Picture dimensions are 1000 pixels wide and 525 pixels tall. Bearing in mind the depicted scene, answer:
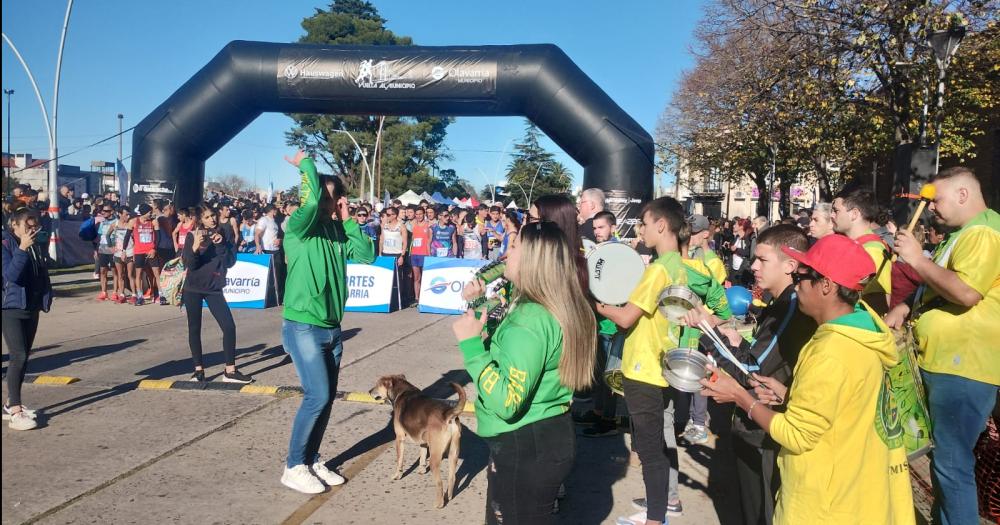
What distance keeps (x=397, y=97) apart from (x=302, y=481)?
11.8m

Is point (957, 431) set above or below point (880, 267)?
below

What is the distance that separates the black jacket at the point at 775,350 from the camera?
9.98 feet

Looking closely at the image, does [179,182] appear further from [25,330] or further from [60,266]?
[25,330]

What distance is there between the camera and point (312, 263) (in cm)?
437

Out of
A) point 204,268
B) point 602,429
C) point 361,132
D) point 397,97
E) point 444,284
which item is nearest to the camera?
point 602,429

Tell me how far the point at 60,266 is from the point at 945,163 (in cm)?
2873

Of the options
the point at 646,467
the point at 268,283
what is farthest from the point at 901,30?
the point at 268,283

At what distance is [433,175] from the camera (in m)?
56.1

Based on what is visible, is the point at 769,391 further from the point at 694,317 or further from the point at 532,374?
the point at 532,374

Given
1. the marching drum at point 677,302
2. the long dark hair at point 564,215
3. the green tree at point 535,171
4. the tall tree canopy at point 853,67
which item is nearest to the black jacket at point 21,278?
the long dark hair at point 564,215

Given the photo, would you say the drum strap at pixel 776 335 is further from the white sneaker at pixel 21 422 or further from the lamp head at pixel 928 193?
the white sneaker at pixel 21 422

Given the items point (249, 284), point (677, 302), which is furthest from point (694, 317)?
point (249, 284)

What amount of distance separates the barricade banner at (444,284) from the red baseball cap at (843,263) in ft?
33.4

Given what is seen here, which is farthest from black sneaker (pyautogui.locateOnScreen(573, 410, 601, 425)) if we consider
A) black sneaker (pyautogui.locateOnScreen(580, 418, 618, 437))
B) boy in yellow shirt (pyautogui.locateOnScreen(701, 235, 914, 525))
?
boy in yellow shirt (pyautogui.locateOnScreen(701, 235, 914, 525))
